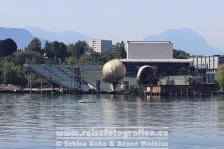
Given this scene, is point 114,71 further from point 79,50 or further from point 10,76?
point 79,50

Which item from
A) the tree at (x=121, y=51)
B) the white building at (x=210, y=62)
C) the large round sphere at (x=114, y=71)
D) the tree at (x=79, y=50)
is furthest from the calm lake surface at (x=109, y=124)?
the tree at (x=79, y=50)

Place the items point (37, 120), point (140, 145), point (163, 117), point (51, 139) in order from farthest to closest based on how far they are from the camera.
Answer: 1. point (163, 117)
2. point (37, 120)
3. point (51, 139)
4. point (140, 145)

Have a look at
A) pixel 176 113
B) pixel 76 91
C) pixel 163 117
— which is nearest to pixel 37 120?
pixel 163 117

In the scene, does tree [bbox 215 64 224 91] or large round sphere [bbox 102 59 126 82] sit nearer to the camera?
tree [bbox 215 64 224 91]

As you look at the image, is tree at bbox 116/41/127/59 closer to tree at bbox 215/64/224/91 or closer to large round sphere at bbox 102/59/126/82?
large round sphere at bbox 102/59/126/82

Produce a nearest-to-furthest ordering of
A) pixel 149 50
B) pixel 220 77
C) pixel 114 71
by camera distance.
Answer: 1. pixel 220 77
2. pixel 114 71
3. pixel 149 50

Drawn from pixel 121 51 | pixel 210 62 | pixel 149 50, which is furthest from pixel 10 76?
pixel 121 51

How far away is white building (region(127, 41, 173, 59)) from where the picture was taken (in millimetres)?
133875

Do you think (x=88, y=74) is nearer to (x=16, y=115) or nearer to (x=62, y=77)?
(x=62, y=77)

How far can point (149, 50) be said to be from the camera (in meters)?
134

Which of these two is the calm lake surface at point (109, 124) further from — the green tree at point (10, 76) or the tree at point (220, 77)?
the green tree at point (10, 76)

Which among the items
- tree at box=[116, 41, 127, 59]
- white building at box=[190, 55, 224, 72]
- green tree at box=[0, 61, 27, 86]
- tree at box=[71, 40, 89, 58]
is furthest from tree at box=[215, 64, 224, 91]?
tree at box=[71, 40, 89, 58]

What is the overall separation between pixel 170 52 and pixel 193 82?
23157mm

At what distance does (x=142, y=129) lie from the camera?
138 feet
